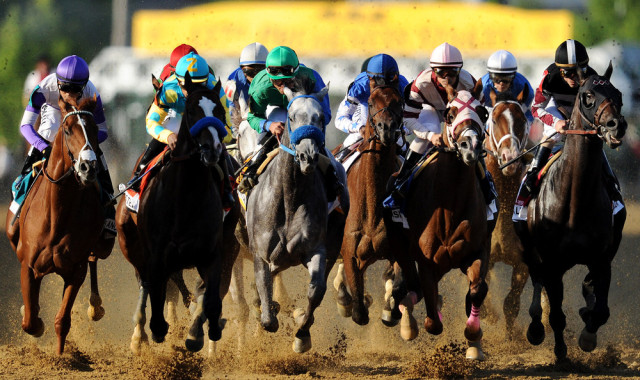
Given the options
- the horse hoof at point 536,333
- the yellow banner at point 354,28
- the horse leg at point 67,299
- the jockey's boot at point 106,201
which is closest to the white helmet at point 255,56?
the jockey's boot at point 106,201

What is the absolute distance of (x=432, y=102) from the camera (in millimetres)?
10375

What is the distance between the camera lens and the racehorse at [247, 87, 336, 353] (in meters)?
9.35

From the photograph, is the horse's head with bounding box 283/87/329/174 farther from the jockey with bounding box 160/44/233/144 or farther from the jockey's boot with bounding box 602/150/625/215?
the jockey's boot with bounding box 602/150/625/215

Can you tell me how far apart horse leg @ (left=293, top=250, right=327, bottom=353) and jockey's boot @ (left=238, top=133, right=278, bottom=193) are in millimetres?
→ 896

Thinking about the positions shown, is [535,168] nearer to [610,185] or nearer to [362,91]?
[610,185]

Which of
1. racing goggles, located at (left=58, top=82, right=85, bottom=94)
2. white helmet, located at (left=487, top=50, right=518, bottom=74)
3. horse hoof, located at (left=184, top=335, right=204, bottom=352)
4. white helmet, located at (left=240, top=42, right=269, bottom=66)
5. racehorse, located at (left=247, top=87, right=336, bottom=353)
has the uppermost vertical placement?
white helmet, located at (left=240, top=42, right=269, bottom=66)

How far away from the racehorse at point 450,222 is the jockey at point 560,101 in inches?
33.1

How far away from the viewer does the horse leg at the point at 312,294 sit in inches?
368

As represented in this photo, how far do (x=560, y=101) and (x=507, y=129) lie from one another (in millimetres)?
608

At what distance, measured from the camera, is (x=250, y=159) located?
10438 mm

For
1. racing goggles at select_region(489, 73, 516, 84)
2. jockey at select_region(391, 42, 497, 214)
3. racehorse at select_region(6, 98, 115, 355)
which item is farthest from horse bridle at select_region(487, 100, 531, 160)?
racehorse at select_region(6, 98, 115, 355)

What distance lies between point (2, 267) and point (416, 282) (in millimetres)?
6928

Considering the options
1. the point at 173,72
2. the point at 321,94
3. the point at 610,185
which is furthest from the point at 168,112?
the point at 610,185

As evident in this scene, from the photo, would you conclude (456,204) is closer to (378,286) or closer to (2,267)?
(378,286)
